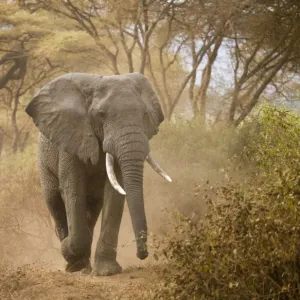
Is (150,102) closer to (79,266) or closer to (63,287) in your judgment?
(79,266)

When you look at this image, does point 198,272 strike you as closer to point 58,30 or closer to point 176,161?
point 176,161

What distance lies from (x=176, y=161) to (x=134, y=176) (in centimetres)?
573

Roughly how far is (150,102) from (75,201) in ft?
4.81

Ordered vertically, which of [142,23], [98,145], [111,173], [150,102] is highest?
[150,102]

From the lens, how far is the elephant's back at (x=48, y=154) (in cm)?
854

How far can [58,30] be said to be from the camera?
21.1 metres

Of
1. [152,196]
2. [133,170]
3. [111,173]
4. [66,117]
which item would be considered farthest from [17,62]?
[133,170]

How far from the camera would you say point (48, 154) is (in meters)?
8.73

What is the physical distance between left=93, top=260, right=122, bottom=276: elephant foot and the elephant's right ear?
1219 millimetres

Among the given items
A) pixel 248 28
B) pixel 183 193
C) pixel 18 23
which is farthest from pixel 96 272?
pixel 18 23

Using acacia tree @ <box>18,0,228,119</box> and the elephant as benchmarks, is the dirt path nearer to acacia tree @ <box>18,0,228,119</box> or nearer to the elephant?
the elephant

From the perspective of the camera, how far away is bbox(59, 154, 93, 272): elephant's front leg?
7906 millimetres

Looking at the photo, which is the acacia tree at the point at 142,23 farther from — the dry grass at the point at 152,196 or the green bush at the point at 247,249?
the green bush at the point at 247,249

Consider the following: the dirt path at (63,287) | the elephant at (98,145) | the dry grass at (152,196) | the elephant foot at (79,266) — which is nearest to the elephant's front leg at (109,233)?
the elephant at (98,145)
